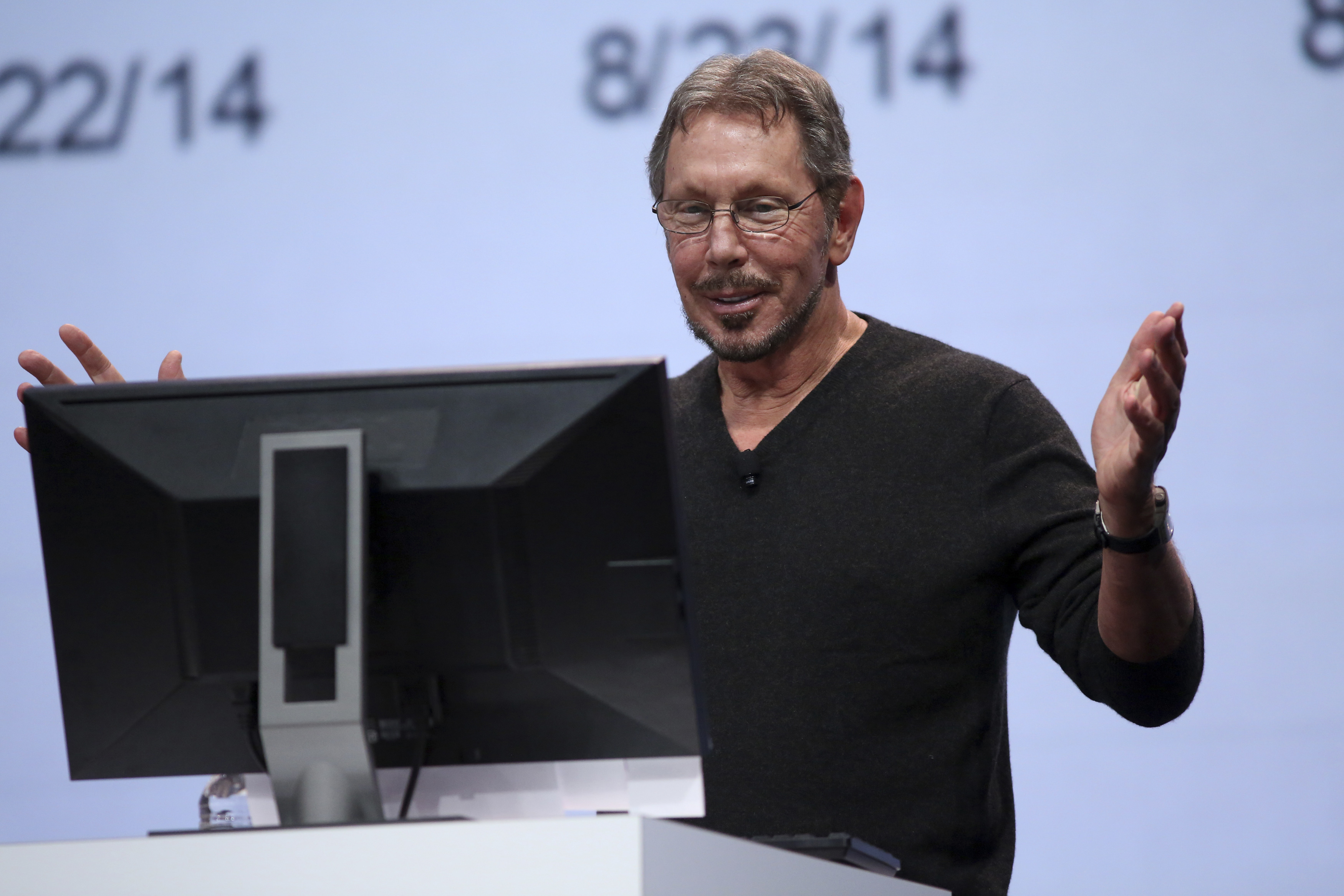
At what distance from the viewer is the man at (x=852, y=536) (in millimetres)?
1442

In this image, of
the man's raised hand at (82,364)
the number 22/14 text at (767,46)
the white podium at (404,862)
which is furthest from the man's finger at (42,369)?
the number 22/14 text at (767,46)

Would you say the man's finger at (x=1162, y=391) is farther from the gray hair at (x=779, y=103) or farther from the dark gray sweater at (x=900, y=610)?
the gray hair at (x=779, y=103)

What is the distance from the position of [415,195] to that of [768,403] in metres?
1.11

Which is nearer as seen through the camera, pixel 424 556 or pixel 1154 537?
pixel 424 556

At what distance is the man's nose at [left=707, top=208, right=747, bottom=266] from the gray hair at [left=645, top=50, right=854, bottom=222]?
13 cm

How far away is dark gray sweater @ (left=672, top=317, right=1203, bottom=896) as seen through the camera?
150 cm

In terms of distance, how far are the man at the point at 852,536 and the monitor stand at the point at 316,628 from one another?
48 cm

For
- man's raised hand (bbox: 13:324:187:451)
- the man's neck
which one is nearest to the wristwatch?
the man's neck

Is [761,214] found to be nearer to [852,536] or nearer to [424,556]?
[852,536]

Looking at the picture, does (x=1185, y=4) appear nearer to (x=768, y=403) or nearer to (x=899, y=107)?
(x=899, y=107)

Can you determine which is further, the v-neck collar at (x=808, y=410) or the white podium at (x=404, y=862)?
the v-neck collar at (x=808, y=410)

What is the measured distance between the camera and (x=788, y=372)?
181 centimetres

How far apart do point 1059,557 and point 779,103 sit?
2.28 feet

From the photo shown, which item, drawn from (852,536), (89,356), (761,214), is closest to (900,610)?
(852,536)
